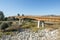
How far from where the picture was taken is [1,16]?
2719 centimetres

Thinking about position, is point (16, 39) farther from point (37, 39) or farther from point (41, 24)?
point (41, 24)

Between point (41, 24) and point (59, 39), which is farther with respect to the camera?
point (41, 24)

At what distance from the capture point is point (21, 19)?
77.8 ft

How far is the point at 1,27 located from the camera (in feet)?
48.4

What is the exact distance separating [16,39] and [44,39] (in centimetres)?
194

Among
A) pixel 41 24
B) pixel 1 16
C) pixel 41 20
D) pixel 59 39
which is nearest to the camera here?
pixel 59 39

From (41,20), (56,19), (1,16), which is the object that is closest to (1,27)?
(41,20)

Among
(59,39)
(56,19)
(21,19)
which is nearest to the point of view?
(59,39)

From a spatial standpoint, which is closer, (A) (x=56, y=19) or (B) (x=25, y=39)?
(B) (x=25, y=39)

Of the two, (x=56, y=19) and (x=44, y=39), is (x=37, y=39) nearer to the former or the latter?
(x=44, y=39)

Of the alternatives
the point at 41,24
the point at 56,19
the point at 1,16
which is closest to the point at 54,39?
the point at 56,19

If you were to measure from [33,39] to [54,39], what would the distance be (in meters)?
1.43

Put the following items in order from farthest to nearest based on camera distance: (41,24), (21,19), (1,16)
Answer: (1,16) < (21,19) < (41,24)

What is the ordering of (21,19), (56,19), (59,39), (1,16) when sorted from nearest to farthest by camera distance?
(59,39) < (56,19) < (21,19) < (1,16)
